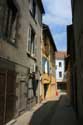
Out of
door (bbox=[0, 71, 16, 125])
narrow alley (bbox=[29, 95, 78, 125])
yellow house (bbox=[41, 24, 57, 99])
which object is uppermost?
yellow house (bbox=[41, 24, 57, 99])

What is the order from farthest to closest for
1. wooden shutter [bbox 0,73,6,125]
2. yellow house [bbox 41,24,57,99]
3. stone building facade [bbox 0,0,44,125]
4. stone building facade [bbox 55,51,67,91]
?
stone building facade [bbox 55,51,67,91] < yellow house [bbox 41,24,57,99] < stone building facade [bbox 0,0,44,125] < wooden shutter [bbox 0,73,6,125]

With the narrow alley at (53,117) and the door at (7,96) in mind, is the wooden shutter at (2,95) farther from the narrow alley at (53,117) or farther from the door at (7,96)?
the narrow alley at (53,117)

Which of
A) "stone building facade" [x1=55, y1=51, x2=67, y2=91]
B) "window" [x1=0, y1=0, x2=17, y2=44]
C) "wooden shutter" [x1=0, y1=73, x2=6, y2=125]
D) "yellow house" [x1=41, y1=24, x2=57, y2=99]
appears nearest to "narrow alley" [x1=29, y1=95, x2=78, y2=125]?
"wooden shutter" [x1=0, y1=73, x2=6, y2=125]

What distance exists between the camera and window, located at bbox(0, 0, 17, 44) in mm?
7863

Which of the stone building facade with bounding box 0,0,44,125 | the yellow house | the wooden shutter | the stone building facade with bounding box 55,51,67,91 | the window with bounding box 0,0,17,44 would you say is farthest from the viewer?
the stone building facade with bounding box 55,51,67,91

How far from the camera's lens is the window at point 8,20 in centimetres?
786

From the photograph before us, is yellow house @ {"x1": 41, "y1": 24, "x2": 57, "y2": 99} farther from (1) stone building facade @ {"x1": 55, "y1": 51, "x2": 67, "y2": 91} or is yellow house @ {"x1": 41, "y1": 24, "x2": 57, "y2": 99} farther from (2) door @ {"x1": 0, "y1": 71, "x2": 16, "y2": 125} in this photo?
(1) stone building facade @ {"x1": 55, "y1": 51, "x2": 67, "y2": 91}

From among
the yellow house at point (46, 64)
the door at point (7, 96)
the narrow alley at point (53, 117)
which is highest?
the yellow house at point (46, 64)

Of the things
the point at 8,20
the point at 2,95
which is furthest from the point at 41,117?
the point at 8,20

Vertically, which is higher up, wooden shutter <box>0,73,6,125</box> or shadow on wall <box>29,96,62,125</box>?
wooden shutter <box>0,73,6,125</box>

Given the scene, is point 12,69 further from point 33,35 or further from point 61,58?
point 61,58

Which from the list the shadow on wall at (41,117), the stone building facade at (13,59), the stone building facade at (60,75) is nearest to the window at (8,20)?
the stone building facade at (13,59)

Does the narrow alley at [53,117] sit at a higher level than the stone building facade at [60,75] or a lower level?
lower

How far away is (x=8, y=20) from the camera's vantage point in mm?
8734
